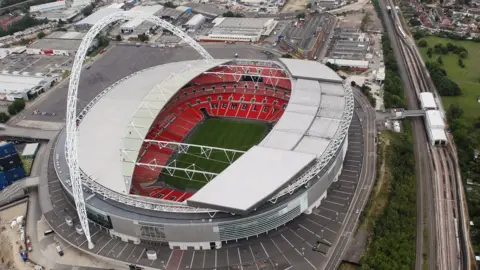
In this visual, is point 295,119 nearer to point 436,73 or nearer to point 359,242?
point 359,242

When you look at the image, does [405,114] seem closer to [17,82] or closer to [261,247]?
[261,247]

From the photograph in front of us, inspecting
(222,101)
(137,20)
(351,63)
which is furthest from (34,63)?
(351,63)

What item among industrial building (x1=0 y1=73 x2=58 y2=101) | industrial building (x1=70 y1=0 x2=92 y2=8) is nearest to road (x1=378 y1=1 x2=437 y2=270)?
industrial building (x1=0 y1=73 x2=58 y2=101)

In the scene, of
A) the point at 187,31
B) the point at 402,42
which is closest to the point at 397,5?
the point at 402,42

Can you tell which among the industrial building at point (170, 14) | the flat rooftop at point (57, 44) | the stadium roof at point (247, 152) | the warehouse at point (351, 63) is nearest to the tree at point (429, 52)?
the warehouse at point (351, 63)

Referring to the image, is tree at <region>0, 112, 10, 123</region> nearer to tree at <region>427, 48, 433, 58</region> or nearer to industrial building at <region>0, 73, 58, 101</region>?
industrial building at <region>0, 73, 58, 101</region>

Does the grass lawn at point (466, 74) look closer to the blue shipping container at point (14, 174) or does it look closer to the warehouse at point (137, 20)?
the blue shipping container at point (14, 174)
